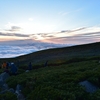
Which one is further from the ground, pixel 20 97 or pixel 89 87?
pixel 89 87

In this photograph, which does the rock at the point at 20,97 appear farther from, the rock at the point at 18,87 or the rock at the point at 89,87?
the rock at the point at 89,87

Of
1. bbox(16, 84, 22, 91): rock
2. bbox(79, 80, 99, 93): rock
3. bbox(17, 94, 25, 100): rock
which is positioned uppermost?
bbox(79, 80, 99, 93): rock

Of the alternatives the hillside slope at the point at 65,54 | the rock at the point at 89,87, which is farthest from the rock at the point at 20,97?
the hillside slope at the point at 65,54

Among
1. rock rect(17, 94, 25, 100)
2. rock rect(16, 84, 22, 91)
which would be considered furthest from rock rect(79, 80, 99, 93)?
rock rect(16, 84, 22, 91)

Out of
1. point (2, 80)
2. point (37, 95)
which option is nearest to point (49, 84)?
point (37, 95)

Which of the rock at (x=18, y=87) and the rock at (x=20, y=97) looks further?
the rock at (x=18, y=87)

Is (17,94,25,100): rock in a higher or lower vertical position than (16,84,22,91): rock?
lower

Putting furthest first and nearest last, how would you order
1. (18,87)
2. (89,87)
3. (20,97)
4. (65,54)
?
1. (65,54)
2. (18,87)
3. (20,97)
4. (89,87)

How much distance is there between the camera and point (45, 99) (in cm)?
2031

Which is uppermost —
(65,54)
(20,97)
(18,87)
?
(18,87)

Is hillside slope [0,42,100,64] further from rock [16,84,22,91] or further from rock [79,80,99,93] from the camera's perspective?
rock [79,80,99,93]

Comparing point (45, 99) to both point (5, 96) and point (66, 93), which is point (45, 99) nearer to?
point (66, 93)

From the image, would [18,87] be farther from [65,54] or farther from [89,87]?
[65,54]

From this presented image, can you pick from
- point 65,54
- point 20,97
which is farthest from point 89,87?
point 65,54
